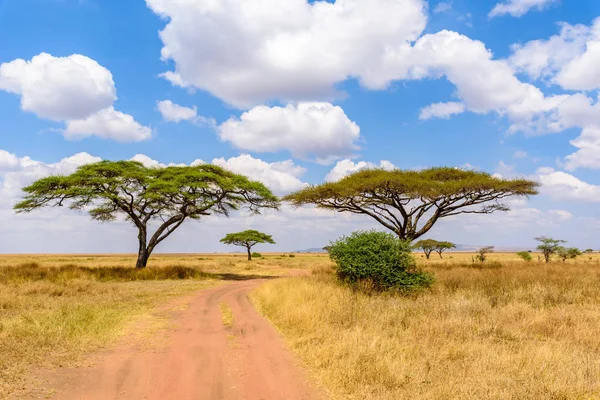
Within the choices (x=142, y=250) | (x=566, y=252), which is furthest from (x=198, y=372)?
(x=566, y=252)

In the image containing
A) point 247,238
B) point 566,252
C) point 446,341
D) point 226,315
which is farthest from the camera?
point 247,238

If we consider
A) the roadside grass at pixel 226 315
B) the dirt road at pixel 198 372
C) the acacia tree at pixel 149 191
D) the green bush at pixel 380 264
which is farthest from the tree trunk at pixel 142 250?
the dirt road at pixel 198 372

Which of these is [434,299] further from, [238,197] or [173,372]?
[238,197]

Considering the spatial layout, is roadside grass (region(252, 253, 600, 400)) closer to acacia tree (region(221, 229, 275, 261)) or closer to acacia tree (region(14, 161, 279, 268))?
acacia tree (region(14, 161, 279, 268))

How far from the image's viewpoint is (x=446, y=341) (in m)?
9.30

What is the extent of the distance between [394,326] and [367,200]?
21.6 m

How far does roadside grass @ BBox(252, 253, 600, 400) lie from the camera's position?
21.7ft

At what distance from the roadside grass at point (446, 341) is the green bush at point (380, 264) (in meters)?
1.01

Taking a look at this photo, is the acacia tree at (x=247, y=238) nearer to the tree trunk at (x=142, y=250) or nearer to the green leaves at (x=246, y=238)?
the green leaves at (x=246, y=238)

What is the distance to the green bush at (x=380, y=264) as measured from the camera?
1733cm

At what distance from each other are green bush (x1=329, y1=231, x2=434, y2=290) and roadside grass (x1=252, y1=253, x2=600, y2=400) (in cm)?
101

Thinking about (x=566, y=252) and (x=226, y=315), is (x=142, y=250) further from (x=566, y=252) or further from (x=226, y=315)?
(x=566, y=252)

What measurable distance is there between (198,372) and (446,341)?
5761 mm

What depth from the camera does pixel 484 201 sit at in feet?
102
